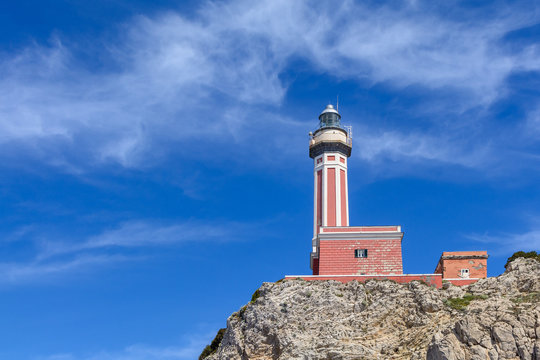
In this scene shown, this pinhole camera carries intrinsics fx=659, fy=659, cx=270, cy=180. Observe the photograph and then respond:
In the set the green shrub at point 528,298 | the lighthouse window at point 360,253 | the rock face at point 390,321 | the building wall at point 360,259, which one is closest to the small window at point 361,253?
the lighthouse window at point 360,253

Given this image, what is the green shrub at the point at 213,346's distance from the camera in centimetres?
4781

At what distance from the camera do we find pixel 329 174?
5553 cm

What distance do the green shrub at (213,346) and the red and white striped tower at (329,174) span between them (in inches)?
343

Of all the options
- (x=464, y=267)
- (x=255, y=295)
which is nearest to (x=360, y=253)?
(x=464, y=267)

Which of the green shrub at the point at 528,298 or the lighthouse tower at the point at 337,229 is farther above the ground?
the lighthouse tower at the point at 337,229

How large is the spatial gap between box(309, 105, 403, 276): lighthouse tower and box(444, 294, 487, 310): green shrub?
5.39 metres

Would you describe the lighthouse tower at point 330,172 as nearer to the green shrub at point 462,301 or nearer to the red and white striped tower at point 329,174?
the red and white striped tower at point 329,174

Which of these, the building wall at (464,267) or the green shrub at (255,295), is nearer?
the green shrub at (255,295)

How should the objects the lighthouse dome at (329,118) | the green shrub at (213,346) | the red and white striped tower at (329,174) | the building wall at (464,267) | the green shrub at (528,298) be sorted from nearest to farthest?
the green shrub at (528,298)
the building wall at (464,267)
the green shrub at (213,346)
the red and white striped tower at (329,174)
the lighthouse dome at (329,118)

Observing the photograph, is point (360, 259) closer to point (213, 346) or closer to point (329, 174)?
point (329, 174)

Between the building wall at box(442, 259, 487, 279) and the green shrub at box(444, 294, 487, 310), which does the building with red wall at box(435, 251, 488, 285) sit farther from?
the green shrub at box(444, 294, 487, 310)

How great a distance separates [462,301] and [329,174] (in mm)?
17777

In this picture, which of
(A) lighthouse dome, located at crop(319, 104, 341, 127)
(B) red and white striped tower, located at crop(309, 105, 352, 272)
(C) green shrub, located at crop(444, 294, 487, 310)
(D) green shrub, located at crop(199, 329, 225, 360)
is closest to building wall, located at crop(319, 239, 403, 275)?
(B) red and white striped tower, located at crop(309, 105, 352, 272)

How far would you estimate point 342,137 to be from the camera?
189 ft
